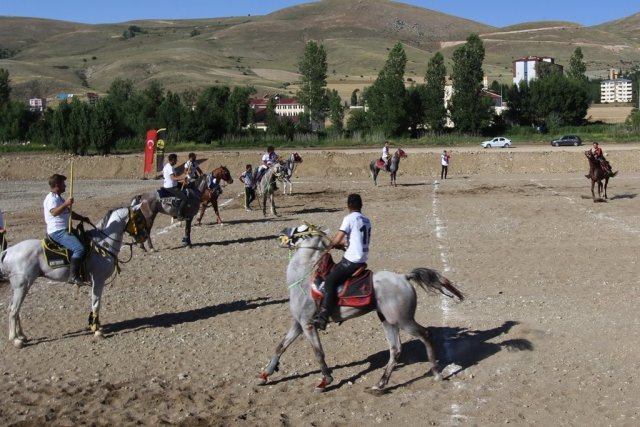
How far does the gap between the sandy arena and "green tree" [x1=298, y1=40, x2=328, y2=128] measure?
71428mm

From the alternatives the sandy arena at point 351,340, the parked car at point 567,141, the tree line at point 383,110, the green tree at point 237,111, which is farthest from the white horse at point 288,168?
the green tree at point 237,111

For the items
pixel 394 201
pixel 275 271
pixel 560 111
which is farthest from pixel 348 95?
pixel 275 271

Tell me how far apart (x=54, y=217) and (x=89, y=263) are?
2.87ft

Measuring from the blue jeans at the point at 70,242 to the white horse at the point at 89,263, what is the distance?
0.23 m

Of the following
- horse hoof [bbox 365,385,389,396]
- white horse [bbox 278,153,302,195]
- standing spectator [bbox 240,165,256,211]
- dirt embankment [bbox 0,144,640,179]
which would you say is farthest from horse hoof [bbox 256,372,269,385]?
dirt embankment [bbox 0,144,640,179]

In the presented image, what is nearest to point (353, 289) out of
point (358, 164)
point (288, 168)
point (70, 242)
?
point (70, 242)

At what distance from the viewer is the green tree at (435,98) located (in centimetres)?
8200

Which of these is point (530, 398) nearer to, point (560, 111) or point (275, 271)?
point (275, 271)

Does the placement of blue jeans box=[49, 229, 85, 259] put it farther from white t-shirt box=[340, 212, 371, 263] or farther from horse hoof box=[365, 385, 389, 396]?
horse hoof box=[365, 385, 389, 396]

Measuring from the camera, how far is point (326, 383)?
9461 mm

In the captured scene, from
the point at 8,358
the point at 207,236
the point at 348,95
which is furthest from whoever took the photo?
the point at 348,95

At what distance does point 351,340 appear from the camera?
36.9 ft

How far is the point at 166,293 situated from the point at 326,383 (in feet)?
19.6

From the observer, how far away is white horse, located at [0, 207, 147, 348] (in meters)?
11.4
